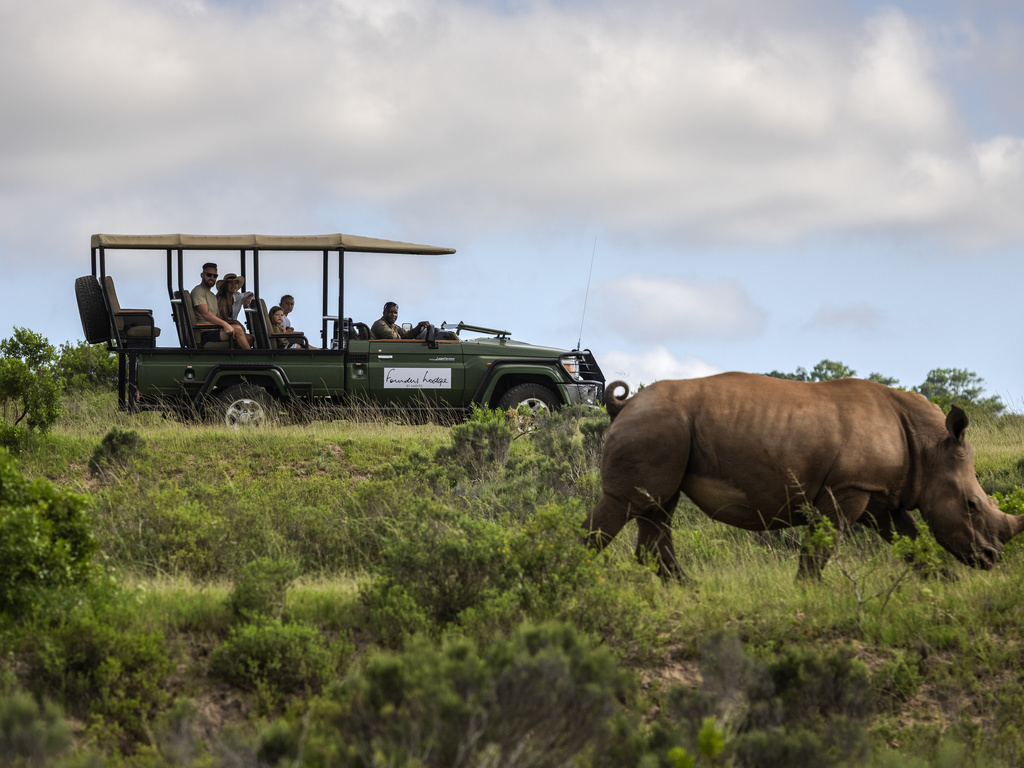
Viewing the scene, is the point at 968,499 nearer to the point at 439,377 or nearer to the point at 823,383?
the point at 823,383

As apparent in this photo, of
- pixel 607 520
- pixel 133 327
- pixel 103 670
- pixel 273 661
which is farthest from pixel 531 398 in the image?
pixel 103 670

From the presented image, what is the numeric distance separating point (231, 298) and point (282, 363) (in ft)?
4.21

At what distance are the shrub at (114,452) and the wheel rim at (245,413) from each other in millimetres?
2409

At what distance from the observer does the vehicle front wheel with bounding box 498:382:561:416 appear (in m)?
16.4

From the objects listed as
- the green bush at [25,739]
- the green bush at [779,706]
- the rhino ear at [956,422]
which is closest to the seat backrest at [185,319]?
the rhino ear at [956,422]

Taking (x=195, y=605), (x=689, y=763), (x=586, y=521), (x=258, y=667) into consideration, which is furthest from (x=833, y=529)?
(x=195, y=605)

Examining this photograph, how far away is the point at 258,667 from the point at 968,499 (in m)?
4.97

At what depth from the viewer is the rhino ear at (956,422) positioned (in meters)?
7.06

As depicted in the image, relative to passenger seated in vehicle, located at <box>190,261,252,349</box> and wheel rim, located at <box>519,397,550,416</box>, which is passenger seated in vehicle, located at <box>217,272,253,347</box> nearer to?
passenger seated in vehicle, located at <box>190,261,252,349</box>

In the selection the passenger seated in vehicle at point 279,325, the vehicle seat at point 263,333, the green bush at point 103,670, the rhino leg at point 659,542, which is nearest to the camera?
the green bush at point 103,670

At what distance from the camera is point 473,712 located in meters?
3.92

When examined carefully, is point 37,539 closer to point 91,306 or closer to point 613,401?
point 613,401

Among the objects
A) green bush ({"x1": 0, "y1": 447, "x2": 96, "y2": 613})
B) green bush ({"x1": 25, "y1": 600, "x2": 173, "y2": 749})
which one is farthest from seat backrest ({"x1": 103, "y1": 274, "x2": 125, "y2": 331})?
green bush ({"x1": 25, "y1": 600, "x2": 173, "y2": 749})

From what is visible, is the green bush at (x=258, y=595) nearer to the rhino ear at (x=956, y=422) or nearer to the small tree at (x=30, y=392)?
the rhino ear at (x=956, y=422)
